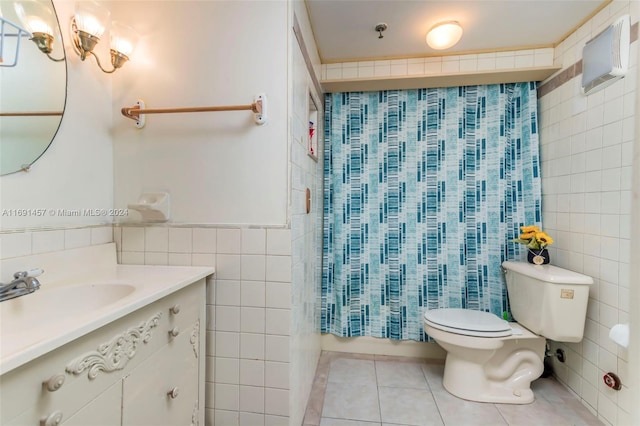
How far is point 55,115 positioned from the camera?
1215mm

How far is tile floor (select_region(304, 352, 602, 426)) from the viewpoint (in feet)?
5.24

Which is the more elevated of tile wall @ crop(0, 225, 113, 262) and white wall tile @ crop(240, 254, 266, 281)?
tile wall @ crop(0, 225, 113, 262)

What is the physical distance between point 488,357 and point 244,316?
55.1 inches

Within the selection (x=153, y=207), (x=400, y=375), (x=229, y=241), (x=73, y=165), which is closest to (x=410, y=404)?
(x=400, y=375)

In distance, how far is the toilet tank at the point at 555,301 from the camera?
1633mm

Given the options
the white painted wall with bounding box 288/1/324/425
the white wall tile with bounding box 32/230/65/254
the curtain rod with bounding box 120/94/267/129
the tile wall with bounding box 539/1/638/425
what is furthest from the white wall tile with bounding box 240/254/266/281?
the tile wall with bounding box 539/1/638/425

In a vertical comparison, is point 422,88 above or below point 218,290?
above

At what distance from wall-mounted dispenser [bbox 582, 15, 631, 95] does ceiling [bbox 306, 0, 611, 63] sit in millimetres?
213

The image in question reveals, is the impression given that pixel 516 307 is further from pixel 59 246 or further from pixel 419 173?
pixel 59 246

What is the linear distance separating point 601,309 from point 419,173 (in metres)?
1.25

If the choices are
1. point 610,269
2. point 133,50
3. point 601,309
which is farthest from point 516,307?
point 133,50

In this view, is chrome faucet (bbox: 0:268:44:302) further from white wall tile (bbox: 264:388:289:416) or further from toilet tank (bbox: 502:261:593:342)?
toilet tank (bbox: 502:261:593:342)

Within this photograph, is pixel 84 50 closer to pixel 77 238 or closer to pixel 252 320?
pixel 77 238

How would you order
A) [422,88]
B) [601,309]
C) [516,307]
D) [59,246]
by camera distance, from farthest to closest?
[422,88] → [516,307] → [601,309] → [59,246]
